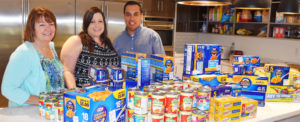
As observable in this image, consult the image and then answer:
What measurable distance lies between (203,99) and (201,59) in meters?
0.58

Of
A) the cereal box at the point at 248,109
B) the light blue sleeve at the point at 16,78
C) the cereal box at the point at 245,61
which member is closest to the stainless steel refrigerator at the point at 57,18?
the light blue sleeve at the point at 16,78

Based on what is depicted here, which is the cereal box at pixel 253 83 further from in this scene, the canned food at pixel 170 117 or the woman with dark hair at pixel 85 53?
the woman with dark hair at pixel 85 53

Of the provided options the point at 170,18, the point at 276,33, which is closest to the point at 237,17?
the point at 276,33

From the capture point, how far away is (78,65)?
2217 mm

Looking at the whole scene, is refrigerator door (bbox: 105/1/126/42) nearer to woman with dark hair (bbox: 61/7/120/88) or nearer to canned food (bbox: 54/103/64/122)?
woman with dark hair (bbox: 61/7/120/88)

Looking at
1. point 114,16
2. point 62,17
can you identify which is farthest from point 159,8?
point 62,17

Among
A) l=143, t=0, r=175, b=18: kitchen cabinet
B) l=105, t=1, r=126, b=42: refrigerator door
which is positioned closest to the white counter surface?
l=105, t=1, r=126, b=42: refrigerator door

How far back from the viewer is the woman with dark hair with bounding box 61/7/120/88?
7.18 feet

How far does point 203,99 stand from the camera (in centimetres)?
143

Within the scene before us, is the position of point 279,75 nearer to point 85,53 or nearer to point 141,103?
point 141,103

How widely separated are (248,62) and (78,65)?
55.6 inches

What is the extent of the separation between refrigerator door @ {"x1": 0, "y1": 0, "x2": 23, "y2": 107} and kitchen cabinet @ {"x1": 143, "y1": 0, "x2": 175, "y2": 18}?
219 cm

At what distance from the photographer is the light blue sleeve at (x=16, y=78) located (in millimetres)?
1685

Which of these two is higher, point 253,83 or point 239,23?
point 239,23
